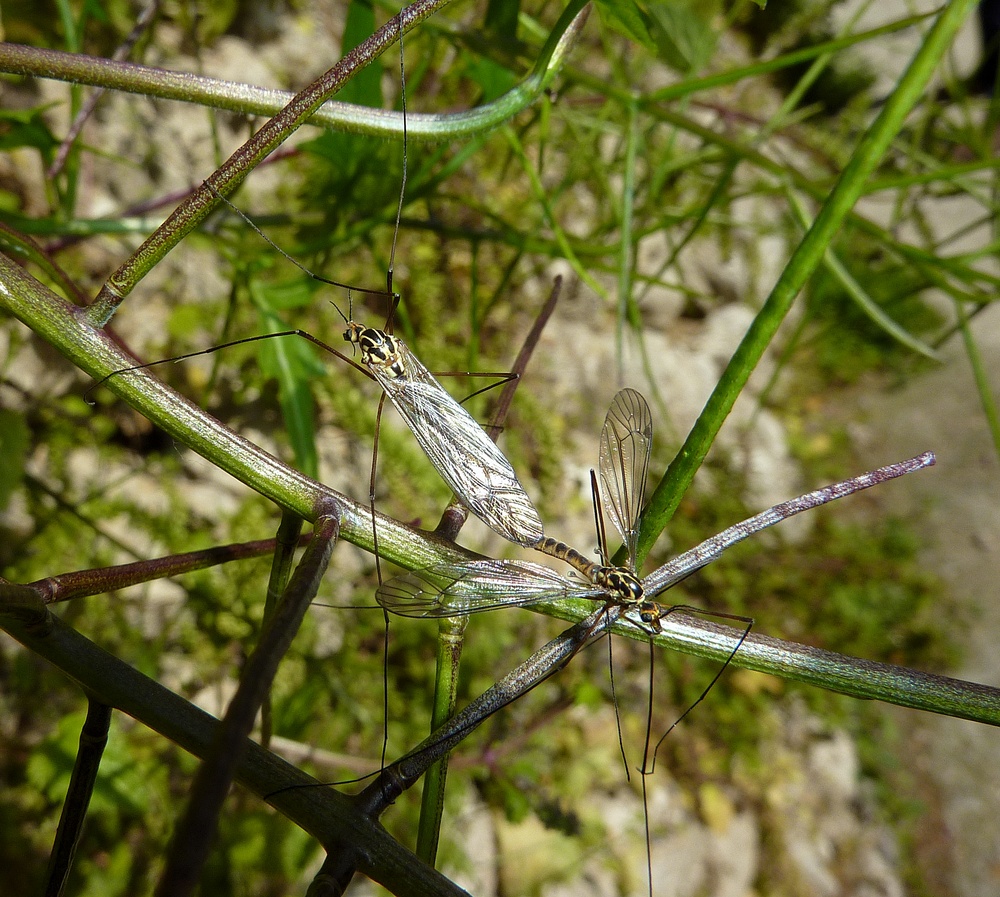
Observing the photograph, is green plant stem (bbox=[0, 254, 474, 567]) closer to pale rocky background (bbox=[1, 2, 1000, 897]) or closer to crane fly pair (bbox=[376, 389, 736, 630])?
crane fly pair (bbox=[376, 389, 736, 630])

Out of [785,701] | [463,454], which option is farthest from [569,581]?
[785,701]

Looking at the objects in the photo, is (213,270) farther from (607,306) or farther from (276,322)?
(607,306)

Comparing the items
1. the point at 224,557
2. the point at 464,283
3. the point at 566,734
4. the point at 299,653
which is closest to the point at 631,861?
the point at 566,734

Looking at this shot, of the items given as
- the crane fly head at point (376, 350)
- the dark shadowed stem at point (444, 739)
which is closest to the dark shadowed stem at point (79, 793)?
the dark shadowed stem at point (444, 739)

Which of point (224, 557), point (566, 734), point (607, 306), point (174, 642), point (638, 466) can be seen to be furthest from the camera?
point (607, 306)

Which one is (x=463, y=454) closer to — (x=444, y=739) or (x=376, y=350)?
(x=376, y=350)

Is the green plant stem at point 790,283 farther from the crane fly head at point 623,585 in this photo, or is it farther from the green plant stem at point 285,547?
the green plant stem at point 285,547
